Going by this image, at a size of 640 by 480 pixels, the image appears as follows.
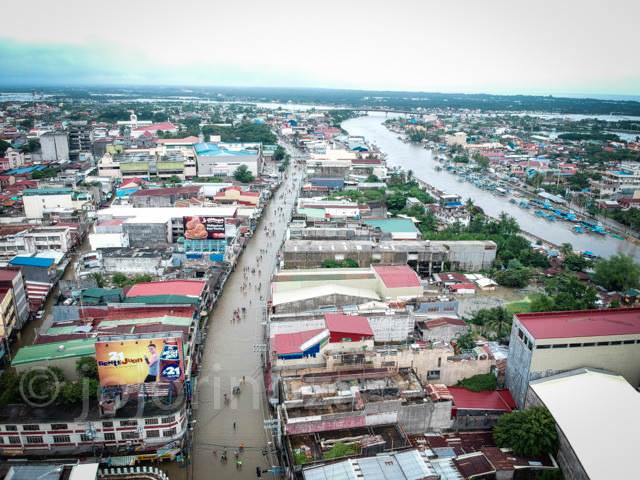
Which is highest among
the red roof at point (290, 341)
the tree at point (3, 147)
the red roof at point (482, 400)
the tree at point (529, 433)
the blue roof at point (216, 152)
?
the blue roof at point (216, 152)

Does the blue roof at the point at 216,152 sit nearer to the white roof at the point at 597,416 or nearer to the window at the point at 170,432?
the window at the point at 170,432

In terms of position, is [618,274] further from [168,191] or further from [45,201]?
[45,201]

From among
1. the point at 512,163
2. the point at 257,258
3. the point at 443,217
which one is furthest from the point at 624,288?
the point at 512,163

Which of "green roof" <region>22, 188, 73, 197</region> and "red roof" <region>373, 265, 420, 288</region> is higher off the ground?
"green roof" <region>22, 188, 73, 197</region>

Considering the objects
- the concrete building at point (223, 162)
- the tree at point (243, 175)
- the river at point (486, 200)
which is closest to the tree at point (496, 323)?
the river at point (486, 200)

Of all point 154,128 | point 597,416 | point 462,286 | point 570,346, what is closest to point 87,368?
point 597,416

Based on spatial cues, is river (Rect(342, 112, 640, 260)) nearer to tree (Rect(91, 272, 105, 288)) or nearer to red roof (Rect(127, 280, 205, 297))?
red roof (Rect(127, 280, 205, 297))

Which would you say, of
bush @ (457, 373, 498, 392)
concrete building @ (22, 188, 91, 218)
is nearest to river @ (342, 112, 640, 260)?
bush @ (457, 373, 498, 392)
